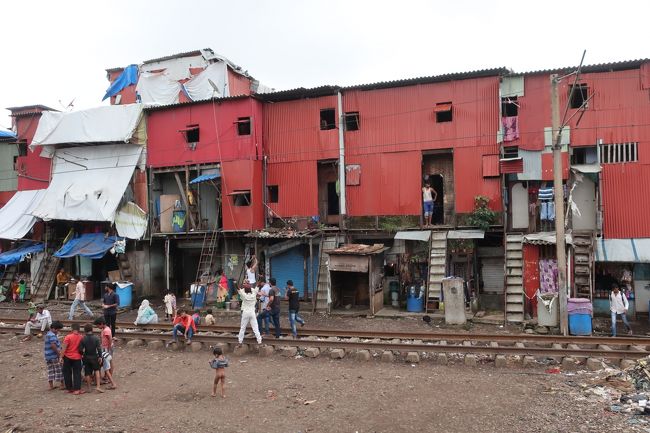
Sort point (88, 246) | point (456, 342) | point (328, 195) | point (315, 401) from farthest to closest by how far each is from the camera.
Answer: point (88, 246)
point (328, 195)
point (456, 342)
point (315, 401)

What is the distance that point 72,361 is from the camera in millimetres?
→ 11547

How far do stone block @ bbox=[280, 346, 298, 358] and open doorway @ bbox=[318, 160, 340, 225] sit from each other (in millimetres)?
10798

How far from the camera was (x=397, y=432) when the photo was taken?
8.82 meters

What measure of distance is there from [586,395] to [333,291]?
43.1ft

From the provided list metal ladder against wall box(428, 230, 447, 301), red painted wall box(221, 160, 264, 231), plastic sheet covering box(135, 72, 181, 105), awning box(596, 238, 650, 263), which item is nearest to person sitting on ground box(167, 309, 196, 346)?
red painted wall box(221, 160, 264, 231)

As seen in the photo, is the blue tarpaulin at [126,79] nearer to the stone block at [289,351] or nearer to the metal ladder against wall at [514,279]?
the stone block at [289,351]

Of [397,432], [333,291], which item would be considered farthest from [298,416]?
[333,291]

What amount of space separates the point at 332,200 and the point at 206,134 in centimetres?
719

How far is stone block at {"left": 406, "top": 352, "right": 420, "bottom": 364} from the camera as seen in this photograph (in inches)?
520

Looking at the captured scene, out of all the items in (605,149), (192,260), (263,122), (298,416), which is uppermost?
(263,122)

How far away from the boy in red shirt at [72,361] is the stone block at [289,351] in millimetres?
5256

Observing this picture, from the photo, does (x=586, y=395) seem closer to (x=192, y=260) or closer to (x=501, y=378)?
(x=501, y=378)

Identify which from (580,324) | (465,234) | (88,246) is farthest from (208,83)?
(580,324)

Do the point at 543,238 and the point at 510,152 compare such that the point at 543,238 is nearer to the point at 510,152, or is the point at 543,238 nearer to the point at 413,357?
the point at 510,152
